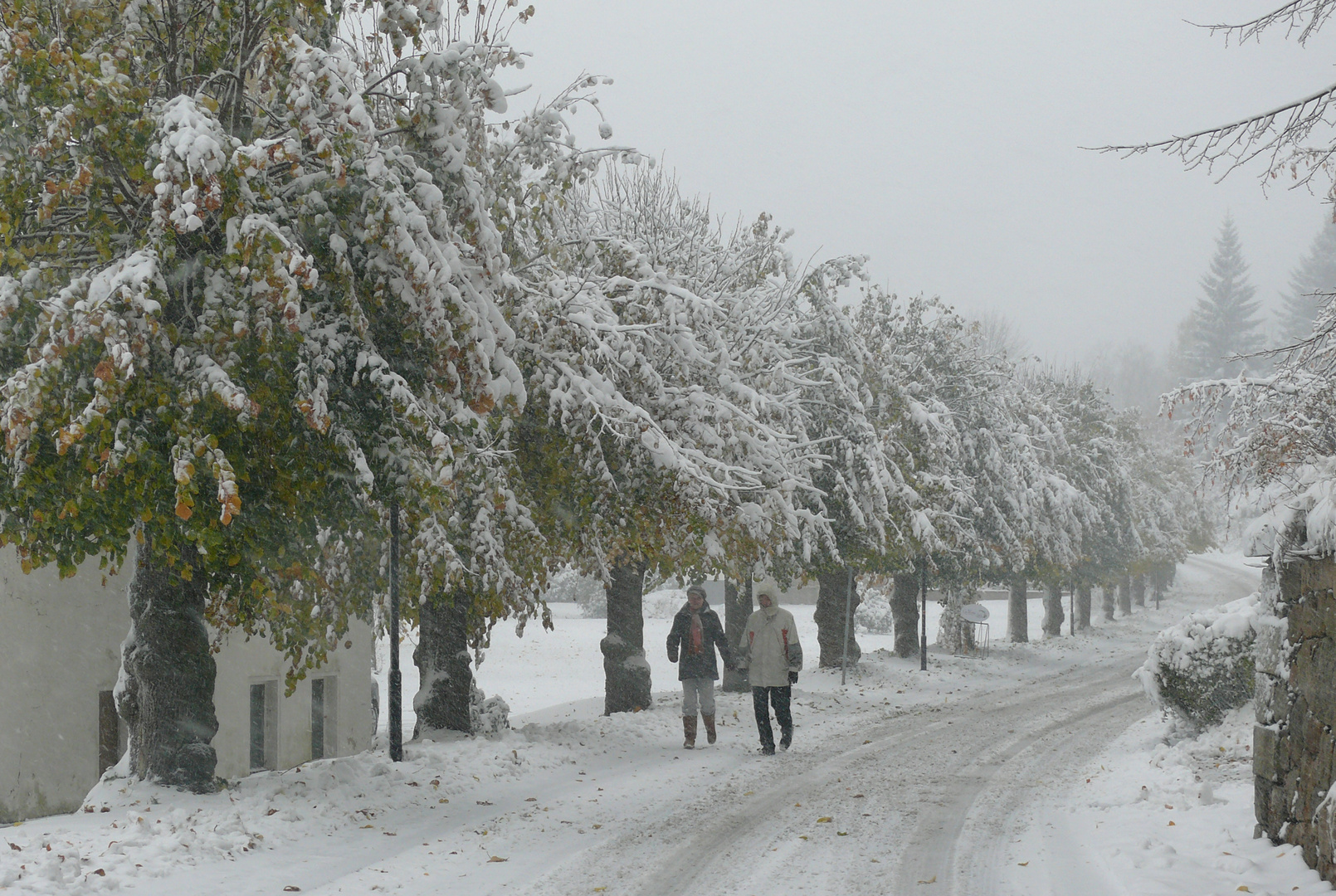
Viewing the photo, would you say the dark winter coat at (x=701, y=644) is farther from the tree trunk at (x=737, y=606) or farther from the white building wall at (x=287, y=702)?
the tree trunk at (x=737, y=606)

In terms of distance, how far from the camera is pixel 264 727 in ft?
51.7

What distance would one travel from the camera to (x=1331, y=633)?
6.02m

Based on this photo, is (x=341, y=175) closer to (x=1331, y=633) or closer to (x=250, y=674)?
(x=1331, y=633)

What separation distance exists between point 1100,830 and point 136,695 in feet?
23.8

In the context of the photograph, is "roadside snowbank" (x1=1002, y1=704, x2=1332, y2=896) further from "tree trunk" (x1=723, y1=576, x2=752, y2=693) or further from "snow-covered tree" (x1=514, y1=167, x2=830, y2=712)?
"tree trunk" (x1=723, y1=576, x2=752, y2=693)

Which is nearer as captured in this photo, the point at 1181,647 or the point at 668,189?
the point at 1181,647

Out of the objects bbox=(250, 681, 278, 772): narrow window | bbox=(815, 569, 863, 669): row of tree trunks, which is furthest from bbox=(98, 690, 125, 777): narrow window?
bbox=(815, 569, 863, 669): row of tree trunks

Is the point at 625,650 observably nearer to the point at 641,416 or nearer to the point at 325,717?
the point at 325,717

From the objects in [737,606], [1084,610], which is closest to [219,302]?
[737,606]

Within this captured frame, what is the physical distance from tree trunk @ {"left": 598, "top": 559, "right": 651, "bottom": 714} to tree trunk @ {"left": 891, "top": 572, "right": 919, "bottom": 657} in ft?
39.0

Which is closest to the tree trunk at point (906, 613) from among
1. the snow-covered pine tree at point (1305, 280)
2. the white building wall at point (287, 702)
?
the white building wall at point (287, 702)

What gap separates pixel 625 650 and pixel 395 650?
21.1 feet

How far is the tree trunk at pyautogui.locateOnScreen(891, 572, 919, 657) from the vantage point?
2594 centimetres

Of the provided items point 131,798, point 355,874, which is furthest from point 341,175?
point 131,798
